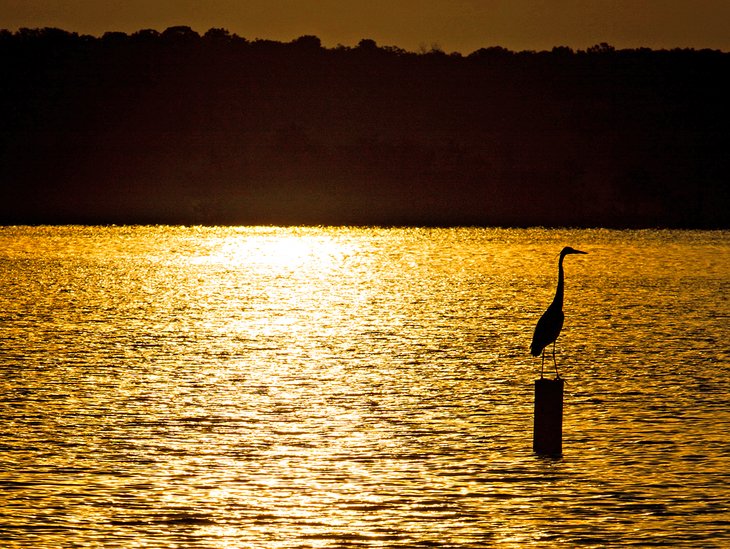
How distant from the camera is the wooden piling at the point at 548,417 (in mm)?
18953

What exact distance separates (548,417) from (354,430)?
4.17 meters

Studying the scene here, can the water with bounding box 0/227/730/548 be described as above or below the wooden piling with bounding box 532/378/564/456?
below

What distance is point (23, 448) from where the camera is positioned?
20625mm

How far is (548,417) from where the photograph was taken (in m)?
19.4

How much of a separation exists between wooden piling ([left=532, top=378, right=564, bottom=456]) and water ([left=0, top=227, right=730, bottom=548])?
0.22 metres

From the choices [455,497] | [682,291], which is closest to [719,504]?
[455,497]

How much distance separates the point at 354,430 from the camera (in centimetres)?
2241

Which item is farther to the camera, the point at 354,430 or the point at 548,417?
the point at 354,430

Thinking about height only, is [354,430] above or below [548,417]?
below

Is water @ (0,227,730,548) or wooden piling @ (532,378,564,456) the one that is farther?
wooden piling @ (532,378,564,456)

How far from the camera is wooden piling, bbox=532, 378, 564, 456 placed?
19.0 metres

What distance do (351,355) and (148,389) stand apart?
360 inches

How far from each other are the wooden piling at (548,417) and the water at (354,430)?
0.22 m

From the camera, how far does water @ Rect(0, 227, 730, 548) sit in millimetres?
16125
